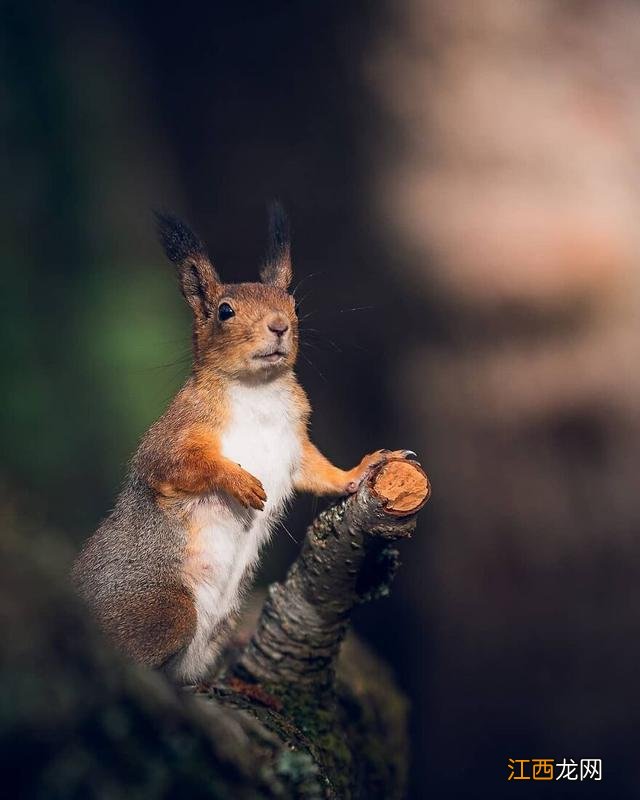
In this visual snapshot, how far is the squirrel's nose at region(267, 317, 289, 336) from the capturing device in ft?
6.81

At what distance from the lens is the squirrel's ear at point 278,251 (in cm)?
231

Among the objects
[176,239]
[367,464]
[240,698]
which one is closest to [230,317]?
[176,239]

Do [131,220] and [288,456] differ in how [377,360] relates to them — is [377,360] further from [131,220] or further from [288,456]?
[288,456]

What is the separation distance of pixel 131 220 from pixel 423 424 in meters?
1.55

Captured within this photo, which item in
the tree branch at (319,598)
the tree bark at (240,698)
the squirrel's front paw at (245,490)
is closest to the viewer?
the tree bark at (240,698)

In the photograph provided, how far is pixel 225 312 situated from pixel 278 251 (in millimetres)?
305

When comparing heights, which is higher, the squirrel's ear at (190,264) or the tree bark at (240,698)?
the squirrel's ear at (190,264)

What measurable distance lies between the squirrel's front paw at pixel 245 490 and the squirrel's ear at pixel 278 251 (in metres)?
0.55

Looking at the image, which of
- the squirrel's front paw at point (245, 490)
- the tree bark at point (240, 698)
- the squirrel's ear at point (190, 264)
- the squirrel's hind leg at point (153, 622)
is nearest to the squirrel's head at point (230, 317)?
the squirrel's ear at point (190, 264)

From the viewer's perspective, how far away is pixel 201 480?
2.06m

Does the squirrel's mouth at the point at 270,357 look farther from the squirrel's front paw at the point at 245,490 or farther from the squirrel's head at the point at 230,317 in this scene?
the squirrel's front paw at the point at 245,490

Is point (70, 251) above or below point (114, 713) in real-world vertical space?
above

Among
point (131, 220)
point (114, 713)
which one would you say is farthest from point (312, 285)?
point (114, 713)

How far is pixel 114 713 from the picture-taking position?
1.44 metres
